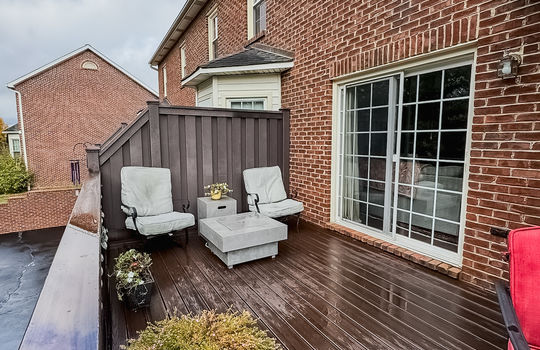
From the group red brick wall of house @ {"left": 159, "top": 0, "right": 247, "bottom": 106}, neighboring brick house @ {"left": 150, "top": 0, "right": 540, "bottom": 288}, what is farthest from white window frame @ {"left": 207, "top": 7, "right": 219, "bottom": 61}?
neighboring brick house @ {"left": 150, "top": 0, "right": 540, "bottom": 288}

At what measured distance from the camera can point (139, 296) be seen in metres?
2.36

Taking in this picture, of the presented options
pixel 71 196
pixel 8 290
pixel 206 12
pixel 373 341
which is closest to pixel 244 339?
pixel 373 341

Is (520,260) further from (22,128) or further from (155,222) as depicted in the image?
(22,128)

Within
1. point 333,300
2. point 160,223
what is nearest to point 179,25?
point 160,223

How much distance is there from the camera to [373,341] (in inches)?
79.5

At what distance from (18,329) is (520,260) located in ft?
19.6

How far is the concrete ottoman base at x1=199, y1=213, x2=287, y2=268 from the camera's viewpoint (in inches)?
122

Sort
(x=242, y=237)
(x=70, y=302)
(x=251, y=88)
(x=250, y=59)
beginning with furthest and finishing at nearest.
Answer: (x=251, y=88) < (x=250, y=59) < (x=242, y=237) < (x=70, y=302)

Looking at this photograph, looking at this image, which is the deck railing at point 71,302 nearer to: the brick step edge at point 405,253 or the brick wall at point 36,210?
the brick step edge at point 405,253

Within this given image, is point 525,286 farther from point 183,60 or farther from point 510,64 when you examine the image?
point 183,60

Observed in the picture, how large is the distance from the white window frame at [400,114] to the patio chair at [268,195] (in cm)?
71

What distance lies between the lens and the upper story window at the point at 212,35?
8352 mm

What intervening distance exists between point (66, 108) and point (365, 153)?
16.4m

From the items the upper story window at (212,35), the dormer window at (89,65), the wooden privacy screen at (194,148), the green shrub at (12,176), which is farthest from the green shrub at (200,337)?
the dormer window at (89,65)
